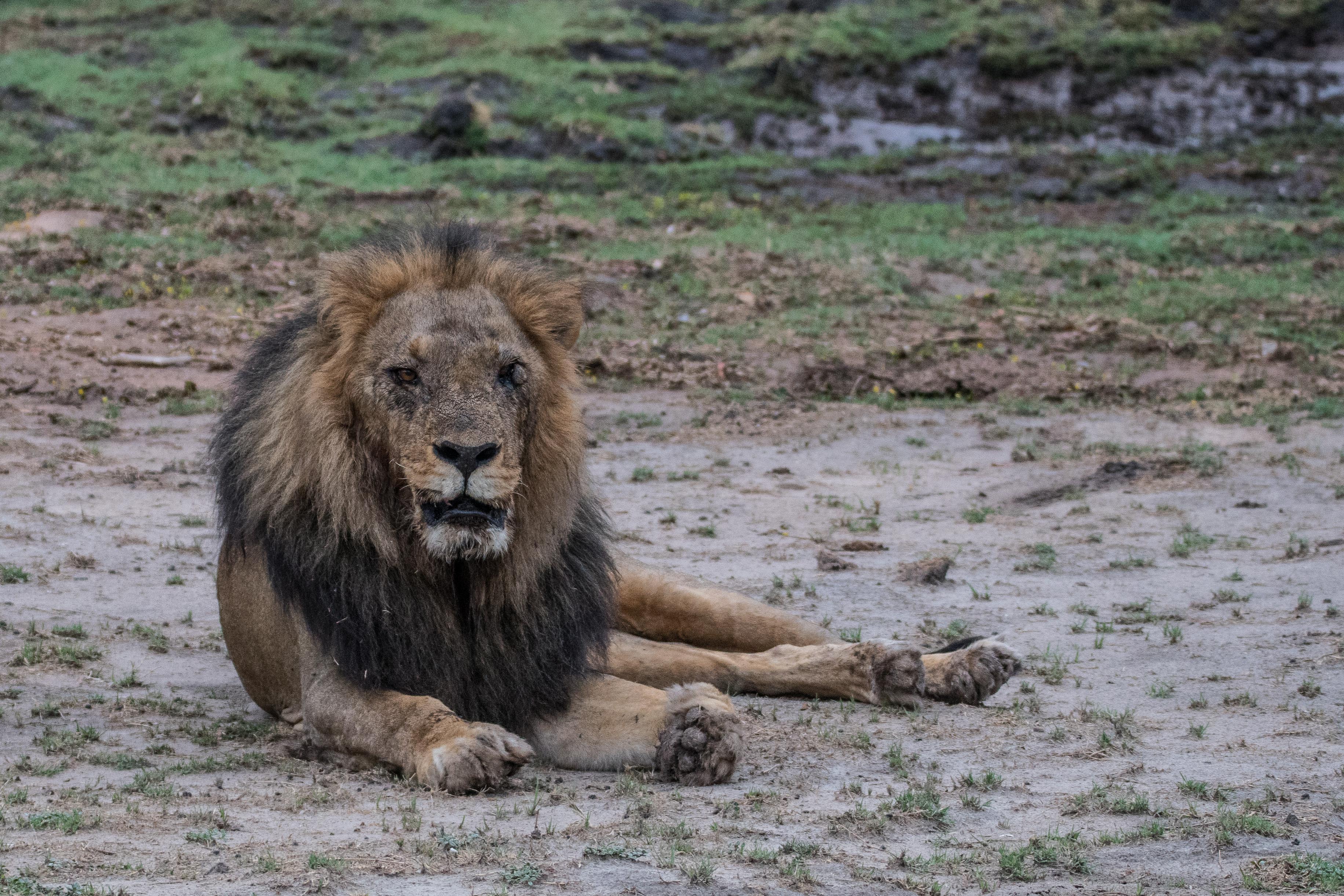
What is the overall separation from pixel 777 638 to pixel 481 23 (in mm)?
23616

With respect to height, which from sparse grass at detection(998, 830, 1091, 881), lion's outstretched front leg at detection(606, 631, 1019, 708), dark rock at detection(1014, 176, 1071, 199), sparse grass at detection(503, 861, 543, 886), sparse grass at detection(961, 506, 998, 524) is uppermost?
dark rock at detection(1014, 176, 1071, 199)

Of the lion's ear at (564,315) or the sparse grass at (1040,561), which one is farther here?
the sparse grass at (1040,561)

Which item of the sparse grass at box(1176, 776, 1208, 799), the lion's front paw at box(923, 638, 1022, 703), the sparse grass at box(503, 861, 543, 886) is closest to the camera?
the sparse grass at box(503, 861, 543, 886)

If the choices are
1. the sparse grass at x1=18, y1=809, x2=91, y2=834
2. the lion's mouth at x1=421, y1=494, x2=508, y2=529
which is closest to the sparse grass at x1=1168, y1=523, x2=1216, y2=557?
the lion's mouth at x1=421, y1=494, x2=508, y2=529

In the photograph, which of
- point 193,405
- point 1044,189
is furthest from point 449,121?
point 193,405

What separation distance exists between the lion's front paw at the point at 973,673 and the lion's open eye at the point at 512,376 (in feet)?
6.05

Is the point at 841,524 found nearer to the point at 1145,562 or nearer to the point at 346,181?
the point at 1145,562

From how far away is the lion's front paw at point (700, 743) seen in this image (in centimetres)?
420

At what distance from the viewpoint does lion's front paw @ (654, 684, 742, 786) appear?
165 inches

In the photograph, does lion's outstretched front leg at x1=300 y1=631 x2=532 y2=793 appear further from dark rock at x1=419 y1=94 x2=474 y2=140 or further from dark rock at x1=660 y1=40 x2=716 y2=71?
dark rock at x1=660 y1=40 x2=716 y2=71

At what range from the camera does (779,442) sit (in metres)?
10.6

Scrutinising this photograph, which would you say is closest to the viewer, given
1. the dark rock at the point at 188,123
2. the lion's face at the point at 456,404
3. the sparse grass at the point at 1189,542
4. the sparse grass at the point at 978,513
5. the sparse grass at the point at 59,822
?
the sparse grass at the point at 59,822

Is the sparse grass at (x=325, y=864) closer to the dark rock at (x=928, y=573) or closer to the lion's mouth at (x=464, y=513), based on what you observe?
the lion's mouth at (x=464, y=513)

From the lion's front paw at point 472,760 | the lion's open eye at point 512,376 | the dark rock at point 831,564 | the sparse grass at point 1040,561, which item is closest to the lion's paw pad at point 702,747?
the lion's front paw at point 472,760
